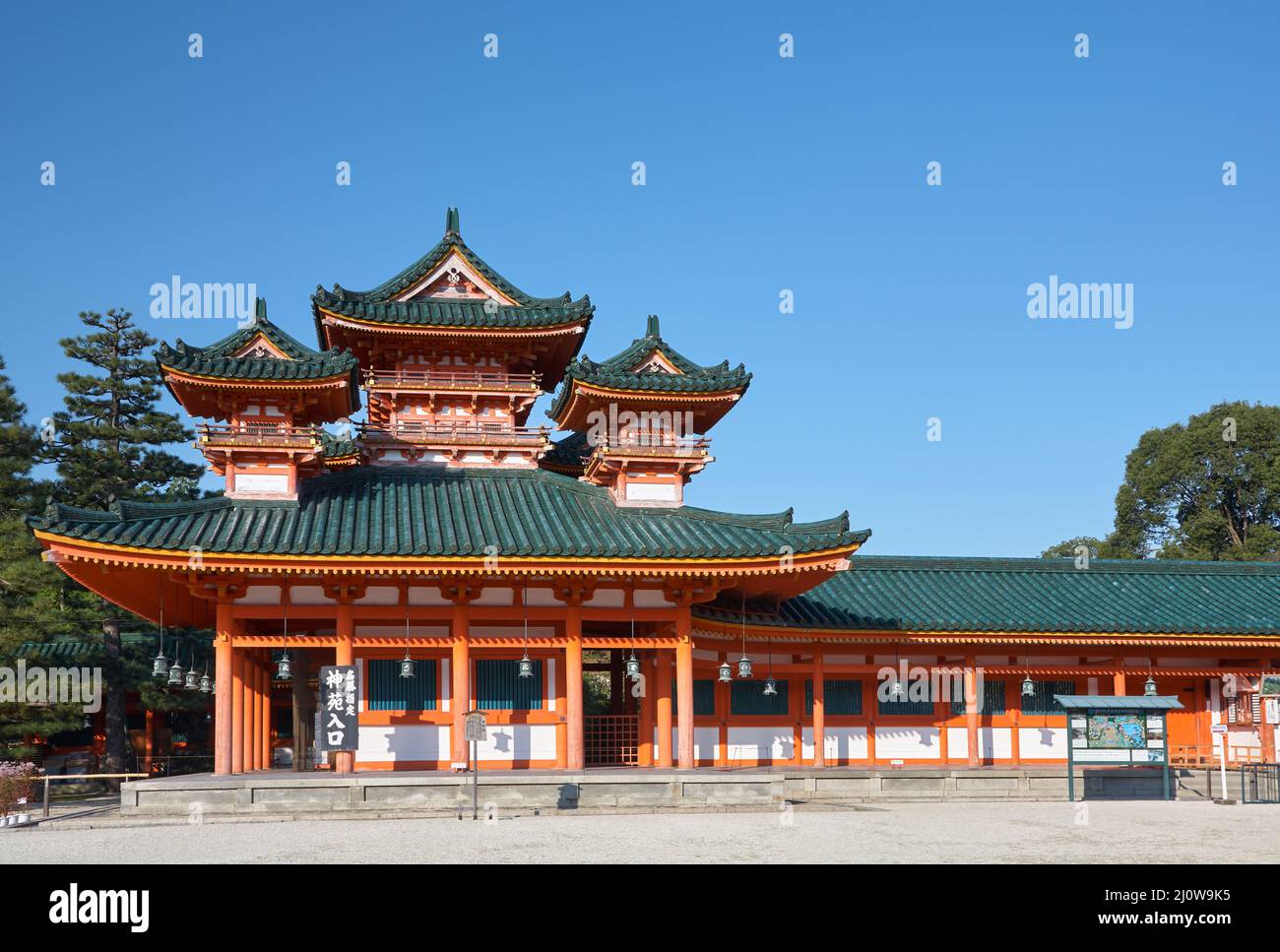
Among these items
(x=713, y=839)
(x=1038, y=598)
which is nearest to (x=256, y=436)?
(x=713, y=839)

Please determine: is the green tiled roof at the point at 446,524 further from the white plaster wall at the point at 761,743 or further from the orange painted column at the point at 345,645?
the white plaster wall at the point at 761,743

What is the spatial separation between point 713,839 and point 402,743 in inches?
380

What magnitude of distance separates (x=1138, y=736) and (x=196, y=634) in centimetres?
3331

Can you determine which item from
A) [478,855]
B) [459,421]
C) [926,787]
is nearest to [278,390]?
[459,421]

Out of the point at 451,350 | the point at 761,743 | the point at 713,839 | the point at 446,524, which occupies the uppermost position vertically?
the point at 451,350

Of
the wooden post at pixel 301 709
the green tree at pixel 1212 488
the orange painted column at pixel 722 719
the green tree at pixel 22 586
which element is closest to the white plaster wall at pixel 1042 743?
the orange painted column at pixel 722 719

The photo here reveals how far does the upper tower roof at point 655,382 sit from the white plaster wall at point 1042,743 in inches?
523

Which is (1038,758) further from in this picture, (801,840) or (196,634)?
(196,634)

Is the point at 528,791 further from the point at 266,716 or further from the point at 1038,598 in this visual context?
the point at 1038,598

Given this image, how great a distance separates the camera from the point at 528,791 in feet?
81.8

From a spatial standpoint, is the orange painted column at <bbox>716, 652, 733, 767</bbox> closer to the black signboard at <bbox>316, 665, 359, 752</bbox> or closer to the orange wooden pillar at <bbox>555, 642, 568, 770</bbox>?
the orange wooden pillar at <bbox>555, 642, 568, 770</bbox>

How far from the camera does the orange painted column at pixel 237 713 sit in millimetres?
26511

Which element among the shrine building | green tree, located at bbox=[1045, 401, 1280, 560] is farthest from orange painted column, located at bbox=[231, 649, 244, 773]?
green tree, located at bbox=[1045, 401, 1280, 560]

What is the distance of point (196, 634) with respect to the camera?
4662cm
